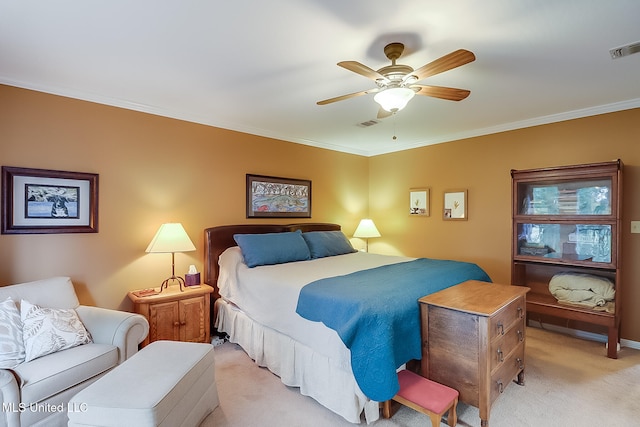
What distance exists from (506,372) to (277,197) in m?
3.13

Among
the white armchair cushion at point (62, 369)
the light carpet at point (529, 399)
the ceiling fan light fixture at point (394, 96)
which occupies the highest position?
the ceiling fan light fixture at point (394, 96)

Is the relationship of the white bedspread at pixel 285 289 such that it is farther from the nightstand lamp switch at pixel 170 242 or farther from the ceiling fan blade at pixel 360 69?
the ceiling fan blade at pixel 360 69

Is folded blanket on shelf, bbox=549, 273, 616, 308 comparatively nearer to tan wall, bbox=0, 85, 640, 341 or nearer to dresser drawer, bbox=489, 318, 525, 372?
tan wall, bbox=0, 85, 640, 341

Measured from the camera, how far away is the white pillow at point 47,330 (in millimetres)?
1971

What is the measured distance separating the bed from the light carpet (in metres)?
0.13

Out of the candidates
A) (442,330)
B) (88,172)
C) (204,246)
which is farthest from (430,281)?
(88,172)

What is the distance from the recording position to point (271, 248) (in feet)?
11.2

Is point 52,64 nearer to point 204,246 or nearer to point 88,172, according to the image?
point 88,172

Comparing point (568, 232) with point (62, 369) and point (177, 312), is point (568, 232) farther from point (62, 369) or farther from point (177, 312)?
point (62, 369)

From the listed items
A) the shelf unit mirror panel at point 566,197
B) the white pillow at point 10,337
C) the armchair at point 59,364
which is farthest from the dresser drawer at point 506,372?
the white pillow at point 10,337

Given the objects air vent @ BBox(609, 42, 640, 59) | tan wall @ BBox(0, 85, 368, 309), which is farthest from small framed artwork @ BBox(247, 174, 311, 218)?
air vent @ BBox(609, 42, 640, 59)

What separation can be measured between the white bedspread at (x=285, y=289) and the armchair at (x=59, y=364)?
905 mm

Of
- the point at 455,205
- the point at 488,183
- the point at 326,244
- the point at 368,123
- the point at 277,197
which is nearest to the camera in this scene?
the point at 368,123

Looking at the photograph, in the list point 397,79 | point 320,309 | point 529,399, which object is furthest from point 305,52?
point 529,399
